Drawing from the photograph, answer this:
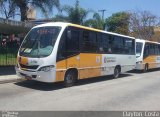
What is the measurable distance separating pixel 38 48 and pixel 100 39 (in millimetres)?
4268

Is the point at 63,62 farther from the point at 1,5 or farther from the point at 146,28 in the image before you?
the point at 146,28

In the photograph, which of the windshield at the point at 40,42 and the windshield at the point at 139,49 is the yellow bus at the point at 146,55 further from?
Answer: the windshield at the point at 40,42

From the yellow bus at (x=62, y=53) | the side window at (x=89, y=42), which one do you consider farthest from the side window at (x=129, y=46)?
the side window at (x=89, y=42)

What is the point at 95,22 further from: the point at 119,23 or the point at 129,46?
the point at 129,46

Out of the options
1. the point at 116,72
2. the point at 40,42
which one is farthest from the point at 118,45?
the point at 40,42

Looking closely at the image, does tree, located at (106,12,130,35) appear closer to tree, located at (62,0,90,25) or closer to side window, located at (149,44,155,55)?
tree, located at (62,0,90,25)

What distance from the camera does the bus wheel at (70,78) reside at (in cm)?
1346

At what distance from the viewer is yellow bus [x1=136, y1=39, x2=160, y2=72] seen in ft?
77.2

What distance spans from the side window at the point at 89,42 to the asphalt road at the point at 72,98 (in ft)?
6.38

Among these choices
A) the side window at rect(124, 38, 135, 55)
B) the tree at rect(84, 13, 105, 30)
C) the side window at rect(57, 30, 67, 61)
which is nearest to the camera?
the side window at rect(57, 30, 67, 61)

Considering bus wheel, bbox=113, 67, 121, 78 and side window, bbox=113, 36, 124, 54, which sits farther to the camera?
bus wheel, bbox=113, 67, 121, 78

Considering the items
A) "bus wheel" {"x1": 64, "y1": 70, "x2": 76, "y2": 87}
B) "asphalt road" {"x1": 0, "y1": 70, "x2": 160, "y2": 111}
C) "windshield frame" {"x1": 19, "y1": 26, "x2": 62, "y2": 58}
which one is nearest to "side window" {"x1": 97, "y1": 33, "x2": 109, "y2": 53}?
"bus wheel" {"x1": 64, "y1": 70, "x2": 76, "y2": 87}

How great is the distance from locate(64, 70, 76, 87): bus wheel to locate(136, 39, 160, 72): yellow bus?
409 inches

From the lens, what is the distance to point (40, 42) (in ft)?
42.6
